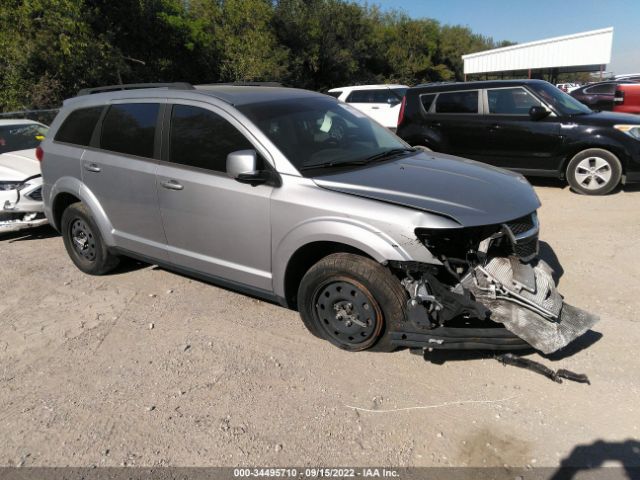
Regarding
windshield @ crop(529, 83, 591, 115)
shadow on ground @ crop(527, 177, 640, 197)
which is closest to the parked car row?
shadow on ground @ crop(527, 177, 640, 197)

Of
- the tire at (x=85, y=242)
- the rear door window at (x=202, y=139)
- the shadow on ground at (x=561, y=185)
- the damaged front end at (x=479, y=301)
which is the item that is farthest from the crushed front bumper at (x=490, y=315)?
the shadow on ground at (x=561, y=185)

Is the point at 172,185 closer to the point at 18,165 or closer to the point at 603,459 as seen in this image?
the point at 603,459

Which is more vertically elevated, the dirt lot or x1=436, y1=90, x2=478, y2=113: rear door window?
x1=436, y1=90, x2=478, y2=113: rear door window

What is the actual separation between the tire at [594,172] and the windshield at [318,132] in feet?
14.0

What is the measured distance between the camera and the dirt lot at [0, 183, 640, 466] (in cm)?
267

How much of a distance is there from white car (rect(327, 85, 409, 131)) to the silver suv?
9255mm

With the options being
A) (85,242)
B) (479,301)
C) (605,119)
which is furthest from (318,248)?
(605,119)

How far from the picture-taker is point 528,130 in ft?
25.2

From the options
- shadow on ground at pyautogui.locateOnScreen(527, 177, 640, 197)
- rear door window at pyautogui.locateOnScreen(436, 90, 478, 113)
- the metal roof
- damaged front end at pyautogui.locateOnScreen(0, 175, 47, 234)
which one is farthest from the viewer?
the metal roof

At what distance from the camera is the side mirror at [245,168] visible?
334cm

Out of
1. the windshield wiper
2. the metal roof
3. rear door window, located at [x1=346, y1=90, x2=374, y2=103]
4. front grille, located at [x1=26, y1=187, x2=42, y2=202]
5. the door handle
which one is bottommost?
front grille, located at [x1=26, y1=187, x2=42, y2=202]

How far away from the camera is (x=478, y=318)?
3023 millimetres

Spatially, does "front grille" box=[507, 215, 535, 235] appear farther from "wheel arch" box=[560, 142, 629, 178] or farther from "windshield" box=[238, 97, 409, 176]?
"wheel arch" box=[560, 142, 629, 178]

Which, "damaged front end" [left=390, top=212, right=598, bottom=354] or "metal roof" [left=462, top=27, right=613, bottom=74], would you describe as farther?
"metal roof" [left=462, top=27, right=613, bottom=74]
